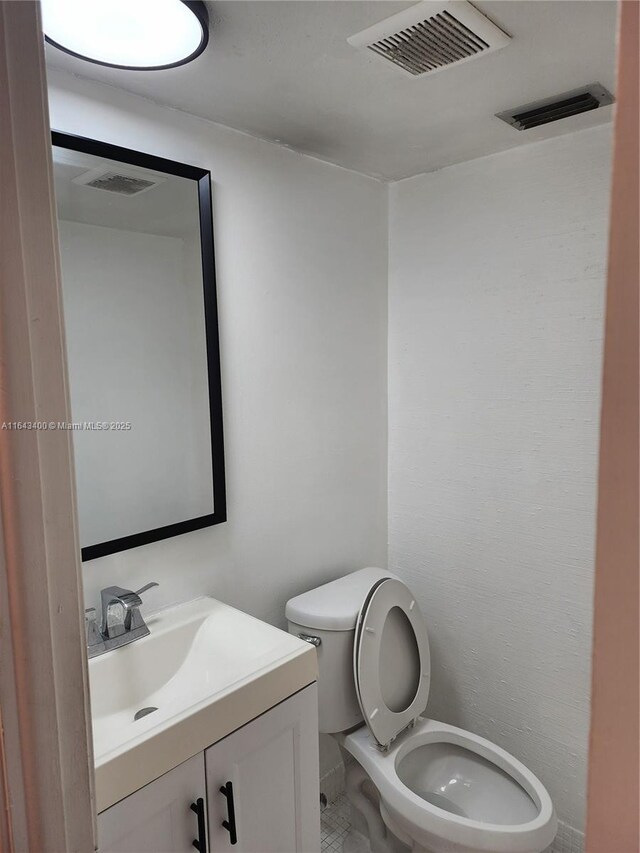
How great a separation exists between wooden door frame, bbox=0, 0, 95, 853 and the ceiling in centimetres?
64

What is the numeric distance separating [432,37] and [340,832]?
2213 mm

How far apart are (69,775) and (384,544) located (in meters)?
1.63

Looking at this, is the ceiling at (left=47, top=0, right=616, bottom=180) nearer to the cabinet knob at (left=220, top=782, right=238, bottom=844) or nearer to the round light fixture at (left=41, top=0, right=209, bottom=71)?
the round light fixture at (left=41, top=0, right=209, bottom=71)

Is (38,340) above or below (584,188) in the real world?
below

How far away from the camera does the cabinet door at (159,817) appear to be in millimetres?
1029

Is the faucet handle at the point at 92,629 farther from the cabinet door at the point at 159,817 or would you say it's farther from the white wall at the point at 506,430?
the white wall at the point at 506,430

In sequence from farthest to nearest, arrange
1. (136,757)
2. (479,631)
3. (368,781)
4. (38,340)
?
(479,631), (368,781), (136,757), (38,340)

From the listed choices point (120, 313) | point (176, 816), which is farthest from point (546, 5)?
point (176, 816)

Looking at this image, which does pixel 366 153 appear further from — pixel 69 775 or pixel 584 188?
pixel 69 775

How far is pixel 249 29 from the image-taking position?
111cm

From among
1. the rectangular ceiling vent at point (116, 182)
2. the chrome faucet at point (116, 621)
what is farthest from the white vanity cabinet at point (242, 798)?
the rectangular ceiling vent at point (116, 182)

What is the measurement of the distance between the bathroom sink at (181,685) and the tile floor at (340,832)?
2.77ft

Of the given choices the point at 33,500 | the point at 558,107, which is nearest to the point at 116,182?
the point at 33,500

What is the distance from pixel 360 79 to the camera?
4.30ft
